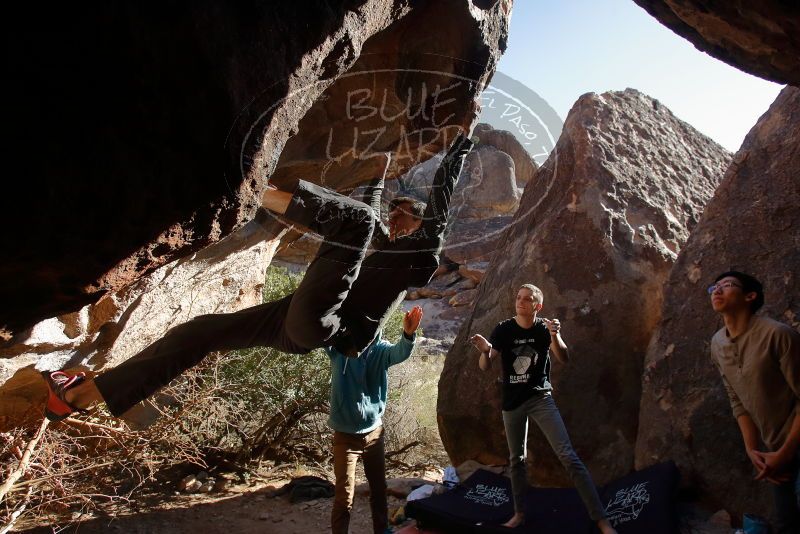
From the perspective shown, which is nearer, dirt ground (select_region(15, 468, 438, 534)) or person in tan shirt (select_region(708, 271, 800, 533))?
person in tan shirt (select_region(708, 271, 800, 533))

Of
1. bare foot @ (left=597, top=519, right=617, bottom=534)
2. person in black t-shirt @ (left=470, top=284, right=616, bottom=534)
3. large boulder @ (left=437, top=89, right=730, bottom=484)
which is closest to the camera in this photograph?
bare foot @ (left=597, top=519, right=617, bottom=534)

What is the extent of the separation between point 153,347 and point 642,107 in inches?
255

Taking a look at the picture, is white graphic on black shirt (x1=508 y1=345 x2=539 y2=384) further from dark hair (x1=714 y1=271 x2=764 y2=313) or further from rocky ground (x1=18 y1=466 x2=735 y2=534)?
rocky ground (x1=18 y1=466 x2=735 y2=534)

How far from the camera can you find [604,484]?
4.64 meters

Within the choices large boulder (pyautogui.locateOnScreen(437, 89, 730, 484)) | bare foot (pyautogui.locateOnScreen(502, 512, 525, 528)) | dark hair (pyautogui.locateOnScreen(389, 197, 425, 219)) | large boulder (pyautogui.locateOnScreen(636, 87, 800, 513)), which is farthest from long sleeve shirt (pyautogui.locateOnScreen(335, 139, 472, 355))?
large boulder (pyautogui.locateOnScreen(437, 89, 730, 484))

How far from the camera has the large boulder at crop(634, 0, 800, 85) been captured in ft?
6.35

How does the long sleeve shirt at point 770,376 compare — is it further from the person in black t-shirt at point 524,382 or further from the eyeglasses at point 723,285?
the person in black t-shirt at point 524,382

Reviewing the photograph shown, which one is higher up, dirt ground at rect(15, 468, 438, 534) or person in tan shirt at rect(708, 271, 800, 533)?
person in tan shirt at rect(708, 271, 800, 533)

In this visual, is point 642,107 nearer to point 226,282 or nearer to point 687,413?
point 687,413

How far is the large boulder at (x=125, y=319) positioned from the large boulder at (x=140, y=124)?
1.62 m

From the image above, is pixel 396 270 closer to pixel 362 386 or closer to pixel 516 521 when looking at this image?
pixel 362 386

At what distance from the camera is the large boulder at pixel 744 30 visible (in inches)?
76.2

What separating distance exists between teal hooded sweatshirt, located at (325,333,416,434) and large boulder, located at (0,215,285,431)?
1.61 metres

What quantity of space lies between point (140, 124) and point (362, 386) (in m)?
2.65
